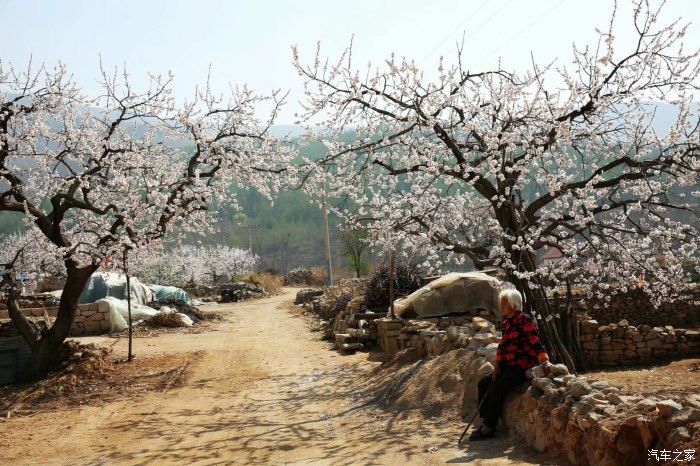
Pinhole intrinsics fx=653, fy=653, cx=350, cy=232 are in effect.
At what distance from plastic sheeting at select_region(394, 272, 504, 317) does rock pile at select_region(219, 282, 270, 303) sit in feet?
70.0

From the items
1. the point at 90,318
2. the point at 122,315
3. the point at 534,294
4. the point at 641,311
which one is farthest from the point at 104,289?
the point at 534,294

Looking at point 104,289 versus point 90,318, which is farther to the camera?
point 104,289

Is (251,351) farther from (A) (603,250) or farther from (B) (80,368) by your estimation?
(A) (603,250)

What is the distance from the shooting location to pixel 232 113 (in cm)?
1364

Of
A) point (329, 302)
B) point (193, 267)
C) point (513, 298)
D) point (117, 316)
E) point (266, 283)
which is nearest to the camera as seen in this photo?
point (513, 298)

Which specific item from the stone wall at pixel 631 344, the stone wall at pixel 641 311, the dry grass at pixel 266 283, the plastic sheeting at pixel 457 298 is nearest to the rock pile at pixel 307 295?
the dry grass at pixel 266 283

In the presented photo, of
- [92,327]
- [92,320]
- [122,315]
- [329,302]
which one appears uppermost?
[329,302]

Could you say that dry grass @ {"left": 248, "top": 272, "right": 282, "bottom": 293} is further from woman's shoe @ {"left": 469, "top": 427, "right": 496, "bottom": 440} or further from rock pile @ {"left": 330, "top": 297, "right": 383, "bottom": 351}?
woman's shoe @ {"left": 469, "top": 427, "right": 496, "bottom": 440}

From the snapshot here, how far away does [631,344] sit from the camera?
1364 cm

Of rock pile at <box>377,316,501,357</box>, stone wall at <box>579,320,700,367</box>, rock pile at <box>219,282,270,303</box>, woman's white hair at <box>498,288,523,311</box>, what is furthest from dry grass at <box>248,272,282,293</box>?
woman's white hair at <box>498,288,523,311</box>

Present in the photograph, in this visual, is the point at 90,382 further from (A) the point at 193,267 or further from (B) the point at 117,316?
(A) the point at 193,267

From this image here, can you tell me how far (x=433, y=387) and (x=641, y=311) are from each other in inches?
503

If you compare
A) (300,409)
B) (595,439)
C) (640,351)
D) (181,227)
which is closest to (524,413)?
(595,439)

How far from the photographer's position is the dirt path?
6512 millimetres
